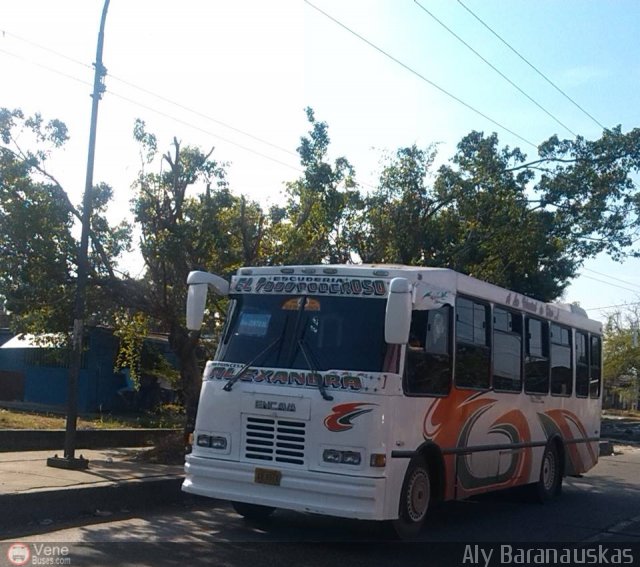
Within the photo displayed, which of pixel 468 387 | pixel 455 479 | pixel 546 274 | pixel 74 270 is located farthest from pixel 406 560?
pixel 546 274

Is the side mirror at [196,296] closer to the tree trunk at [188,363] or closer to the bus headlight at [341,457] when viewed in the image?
the bus headlight at [341,457]

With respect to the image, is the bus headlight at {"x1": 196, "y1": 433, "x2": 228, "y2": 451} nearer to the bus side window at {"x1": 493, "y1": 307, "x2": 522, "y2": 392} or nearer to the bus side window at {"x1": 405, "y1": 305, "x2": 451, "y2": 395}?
the bus side window at {"x1": 405, "y1": 305, "x2": 451, "y2": 395}

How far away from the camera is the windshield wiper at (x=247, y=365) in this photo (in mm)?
9250

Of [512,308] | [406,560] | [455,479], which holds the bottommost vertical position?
[406,560]

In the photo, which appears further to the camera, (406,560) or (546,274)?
(546,274)

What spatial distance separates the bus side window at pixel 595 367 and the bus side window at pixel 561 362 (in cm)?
135

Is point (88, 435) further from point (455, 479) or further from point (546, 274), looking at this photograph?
point (546, 274)

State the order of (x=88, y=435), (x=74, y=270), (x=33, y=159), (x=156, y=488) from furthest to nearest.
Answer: (x=88, y=435)
(x=74, y=270)
(x=33, y=159)
(x=156, y=488)

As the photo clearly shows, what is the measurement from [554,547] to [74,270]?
9.22 m

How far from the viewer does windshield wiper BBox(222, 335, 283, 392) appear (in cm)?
925

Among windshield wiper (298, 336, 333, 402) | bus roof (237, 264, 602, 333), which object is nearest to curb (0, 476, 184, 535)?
bus roof (237, 264, 602, 333)

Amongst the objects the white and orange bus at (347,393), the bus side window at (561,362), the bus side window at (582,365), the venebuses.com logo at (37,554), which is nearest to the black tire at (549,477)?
the bus side window at (561,362)

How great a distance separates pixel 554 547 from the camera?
937cm

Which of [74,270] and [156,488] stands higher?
[74,270]
